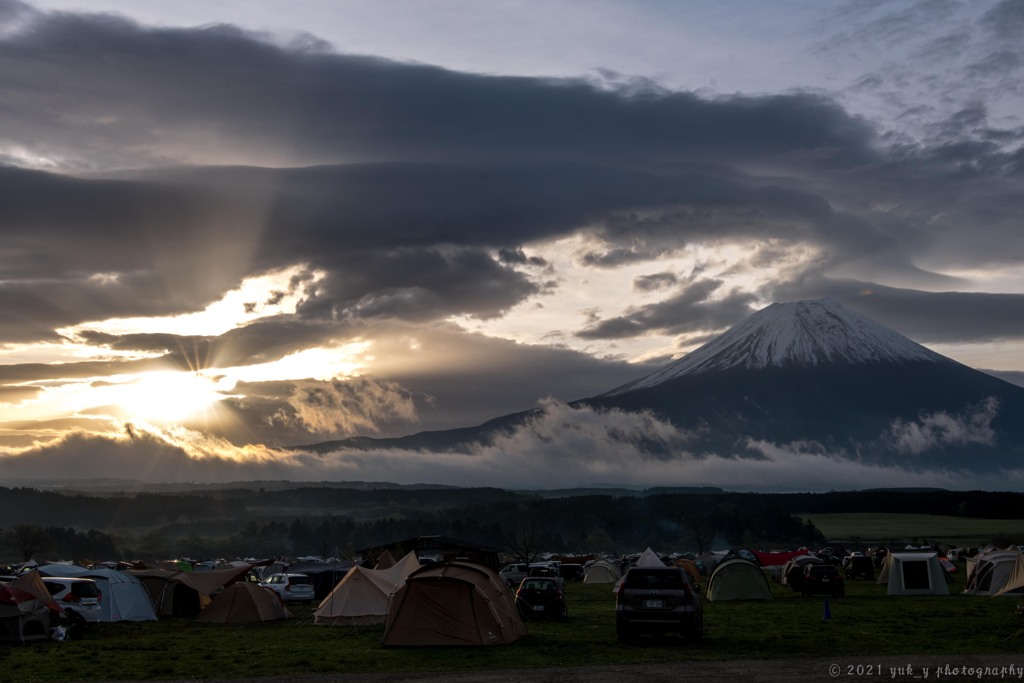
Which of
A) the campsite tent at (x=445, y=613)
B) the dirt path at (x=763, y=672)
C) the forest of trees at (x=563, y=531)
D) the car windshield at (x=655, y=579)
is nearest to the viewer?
the dirt path at (x=763, y=672)

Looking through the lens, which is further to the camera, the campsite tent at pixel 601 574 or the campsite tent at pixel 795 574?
the campsite tent at pixel 601 574

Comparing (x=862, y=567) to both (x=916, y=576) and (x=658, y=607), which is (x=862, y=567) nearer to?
(x=916, y=576)

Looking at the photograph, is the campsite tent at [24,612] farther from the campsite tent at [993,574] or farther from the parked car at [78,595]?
the campsite tent at [993,574]

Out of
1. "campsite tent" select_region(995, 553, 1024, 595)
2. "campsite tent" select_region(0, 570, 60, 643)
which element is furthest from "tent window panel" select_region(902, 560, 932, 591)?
"campsite tent" select_region(0, 570, 60, 643)

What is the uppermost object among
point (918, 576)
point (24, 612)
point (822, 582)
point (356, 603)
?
point (24, 612)

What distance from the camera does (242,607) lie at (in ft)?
121

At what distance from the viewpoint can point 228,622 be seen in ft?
120

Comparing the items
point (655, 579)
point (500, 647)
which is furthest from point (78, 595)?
point (655, 579)

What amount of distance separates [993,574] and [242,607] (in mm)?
29109

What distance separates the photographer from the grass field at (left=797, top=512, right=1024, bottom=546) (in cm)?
14800

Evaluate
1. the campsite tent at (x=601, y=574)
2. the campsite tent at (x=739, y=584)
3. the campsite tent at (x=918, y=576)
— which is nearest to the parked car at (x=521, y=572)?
the campsite tent at (x=601, y=574)

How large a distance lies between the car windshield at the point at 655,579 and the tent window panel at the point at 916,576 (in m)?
22.6

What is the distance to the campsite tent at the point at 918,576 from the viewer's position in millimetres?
44812

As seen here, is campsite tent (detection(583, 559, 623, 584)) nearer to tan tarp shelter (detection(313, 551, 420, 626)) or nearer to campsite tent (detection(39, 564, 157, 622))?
campsite tent (detection(39, 564, 157, 622))
